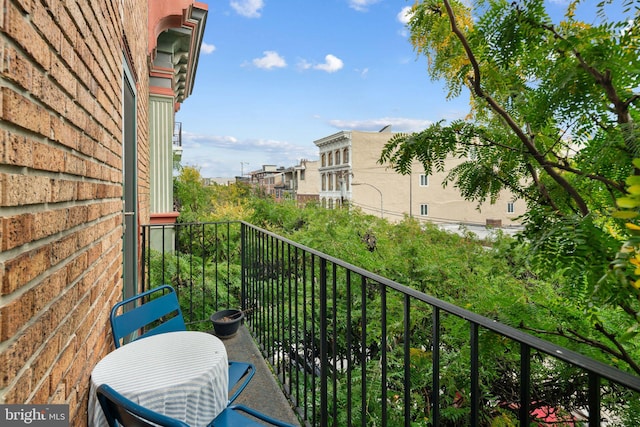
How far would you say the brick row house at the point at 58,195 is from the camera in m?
0.77

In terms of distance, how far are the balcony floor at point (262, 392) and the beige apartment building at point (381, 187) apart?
28656mm

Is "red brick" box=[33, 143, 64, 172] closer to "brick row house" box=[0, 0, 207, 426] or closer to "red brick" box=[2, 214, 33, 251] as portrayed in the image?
"brick row house" box=[0, 0, 207, 426]

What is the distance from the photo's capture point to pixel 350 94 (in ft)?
107

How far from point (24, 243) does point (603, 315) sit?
3083 millimetres

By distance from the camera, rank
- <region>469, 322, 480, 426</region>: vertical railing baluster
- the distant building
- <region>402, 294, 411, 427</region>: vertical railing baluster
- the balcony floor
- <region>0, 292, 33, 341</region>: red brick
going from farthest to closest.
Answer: the distant building, the balcony floor, <region>402, 294, 411, 427</region>: vertical railing baluster, <region>469, 322, 480, 426</region>: vertical railing baluster, <region>0, 292, 33, 341</region>: red brick

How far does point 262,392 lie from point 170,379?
4.45 ft

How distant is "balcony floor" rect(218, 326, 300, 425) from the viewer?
7.61 feet

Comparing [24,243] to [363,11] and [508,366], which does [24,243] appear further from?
[363,11]

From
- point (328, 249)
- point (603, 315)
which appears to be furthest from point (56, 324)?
point (328, 249)

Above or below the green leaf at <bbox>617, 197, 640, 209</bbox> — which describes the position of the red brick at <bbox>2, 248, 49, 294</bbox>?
below

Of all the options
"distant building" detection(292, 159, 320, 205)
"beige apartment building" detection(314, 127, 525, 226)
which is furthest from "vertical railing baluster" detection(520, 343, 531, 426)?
"distant building" detection(292, 159, 320, 205)

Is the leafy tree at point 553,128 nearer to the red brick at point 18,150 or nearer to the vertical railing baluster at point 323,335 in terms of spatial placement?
the vertical railing baluster at point 323,335
